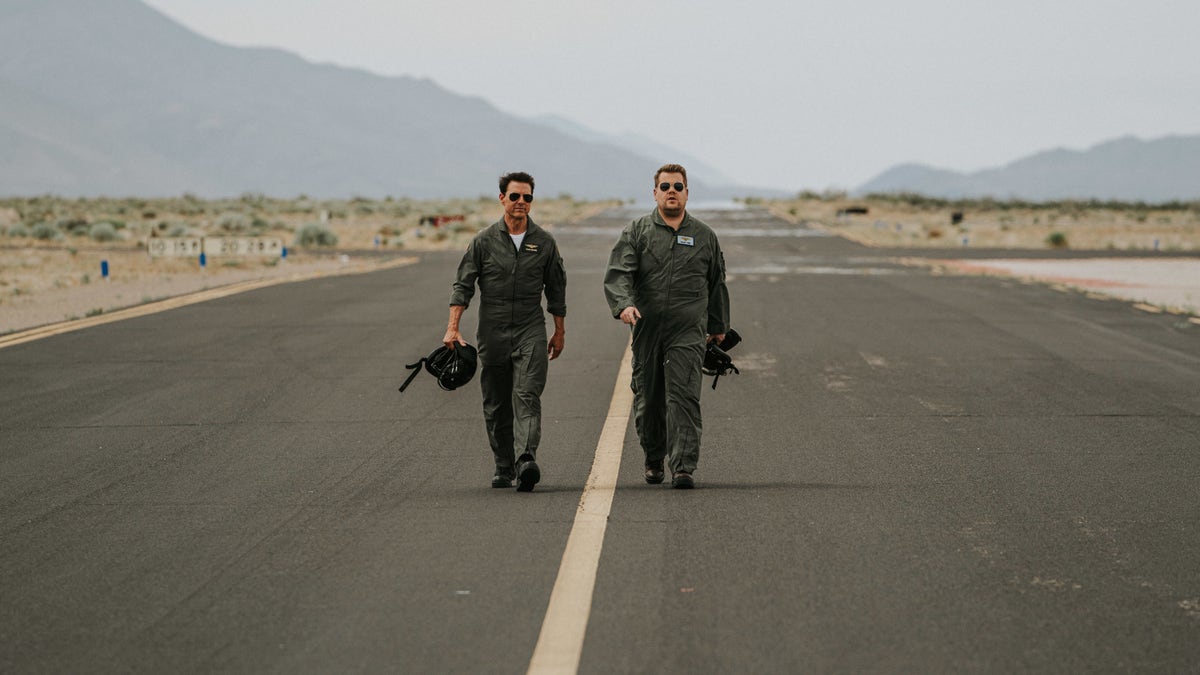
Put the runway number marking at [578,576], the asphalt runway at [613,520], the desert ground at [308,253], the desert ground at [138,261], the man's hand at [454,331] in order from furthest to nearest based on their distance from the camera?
the desert ground at [308,253] → the desert ground at [138,261] → the man's hand at [454,331] → the asphalt runway at [613,520] → the runway number marking at [578,576]

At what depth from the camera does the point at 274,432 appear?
374 inches

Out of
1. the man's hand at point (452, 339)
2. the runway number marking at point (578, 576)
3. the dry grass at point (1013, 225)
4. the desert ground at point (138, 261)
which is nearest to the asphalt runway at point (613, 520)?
the runway number marking at point (578, 576)

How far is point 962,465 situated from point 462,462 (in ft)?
9.88

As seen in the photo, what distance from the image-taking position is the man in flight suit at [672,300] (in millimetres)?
7500

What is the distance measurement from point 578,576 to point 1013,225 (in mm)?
68840

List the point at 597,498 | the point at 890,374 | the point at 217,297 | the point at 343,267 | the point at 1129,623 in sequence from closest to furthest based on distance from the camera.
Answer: the point at 1129,623
the point at 597,498
the point at 890,374
the point at 217,297
the point at 343,267

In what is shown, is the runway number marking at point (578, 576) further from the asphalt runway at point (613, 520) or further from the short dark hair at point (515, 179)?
the short dark hair at point (515, 179)

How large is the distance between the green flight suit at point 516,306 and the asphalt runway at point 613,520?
513mm

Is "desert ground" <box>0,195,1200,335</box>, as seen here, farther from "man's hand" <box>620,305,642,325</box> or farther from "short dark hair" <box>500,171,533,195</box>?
"man's hand" <box>620,305,642,325</box>

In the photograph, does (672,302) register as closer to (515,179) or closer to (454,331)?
(515,179)

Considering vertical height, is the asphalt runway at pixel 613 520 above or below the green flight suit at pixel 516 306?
below

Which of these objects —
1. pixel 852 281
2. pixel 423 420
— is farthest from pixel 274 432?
pixel 852 281

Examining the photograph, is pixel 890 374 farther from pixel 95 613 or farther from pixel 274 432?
pixel 95 613

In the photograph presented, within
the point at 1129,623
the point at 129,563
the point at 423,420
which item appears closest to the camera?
the point at 1129,623
